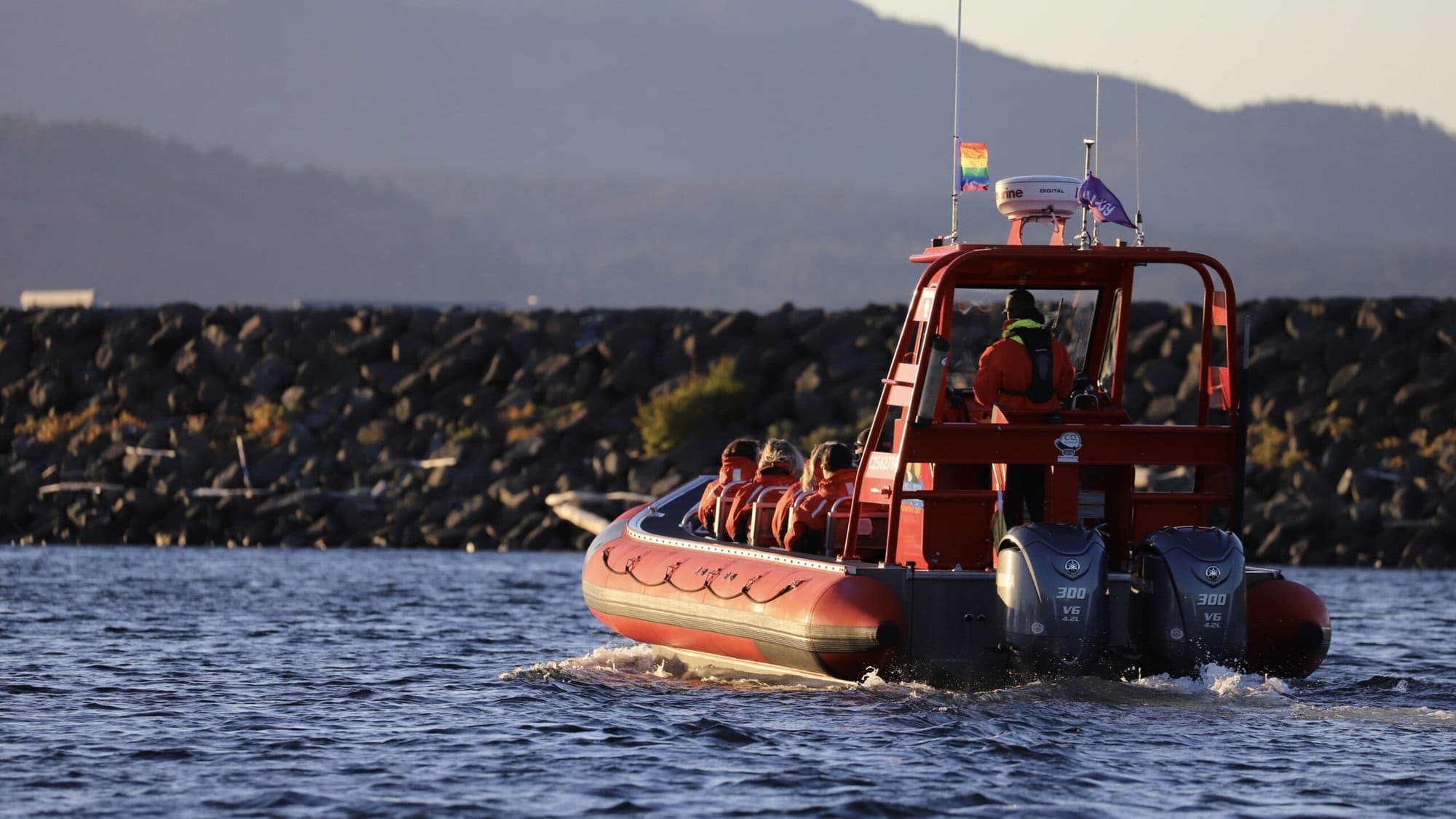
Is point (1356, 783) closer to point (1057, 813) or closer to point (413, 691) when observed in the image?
point (1057, 813)

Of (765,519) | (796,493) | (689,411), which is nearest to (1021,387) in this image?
(796,493)

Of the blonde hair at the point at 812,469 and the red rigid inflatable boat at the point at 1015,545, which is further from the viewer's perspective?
the blonde hair at the point at 812,469

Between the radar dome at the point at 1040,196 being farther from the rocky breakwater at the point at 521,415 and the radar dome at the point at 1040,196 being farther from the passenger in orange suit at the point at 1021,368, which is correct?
the rocky breakwater at the point at 521,415

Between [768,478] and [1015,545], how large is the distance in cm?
310

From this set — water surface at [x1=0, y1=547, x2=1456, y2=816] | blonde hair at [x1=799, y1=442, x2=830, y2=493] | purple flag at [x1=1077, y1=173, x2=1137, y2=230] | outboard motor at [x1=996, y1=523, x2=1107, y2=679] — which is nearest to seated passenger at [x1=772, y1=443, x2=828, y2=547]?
blonde hair at [x1=799, y1=442, x2=830, y2=493]

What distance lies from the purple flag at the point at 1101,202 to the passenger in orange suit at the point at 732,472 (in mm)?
3615

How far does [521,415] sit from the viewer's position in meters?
31.2

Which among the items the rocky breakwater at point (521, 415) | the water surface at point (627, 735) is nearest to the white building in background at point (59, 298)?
the rocky breakwater at point (521, 415)

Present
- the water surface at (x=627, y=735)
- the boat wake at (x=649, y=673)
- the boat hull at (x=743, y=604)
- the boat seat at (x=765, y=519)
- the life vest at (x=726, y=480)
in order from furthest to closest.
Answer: the life vest at (x=726, y=480) → the boat seat at (x=765, y=519) → the boat wake at (x=649, y=673) → the boat hull at (x=743, y=604) → the water surface at (x=627, y=735)

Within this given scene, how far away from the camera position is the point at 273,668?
13539 mm

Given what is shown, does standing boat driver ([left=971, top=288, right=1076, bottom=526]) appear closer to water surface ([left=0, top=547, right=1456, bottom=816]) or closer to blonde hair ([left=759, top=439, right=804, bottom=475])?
water surface ([left=0, top=547, right=1456, bottom=816])

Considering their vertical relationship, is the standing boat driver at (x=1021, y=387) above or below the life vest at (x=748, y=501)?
above

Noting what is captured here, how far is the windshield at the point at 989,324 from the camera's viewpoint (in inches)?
497

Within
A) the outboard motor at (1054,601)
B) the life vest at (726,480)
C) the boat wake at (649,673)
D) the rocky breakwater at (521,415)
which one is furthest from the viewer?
the rocky breakwater at (521,415)
